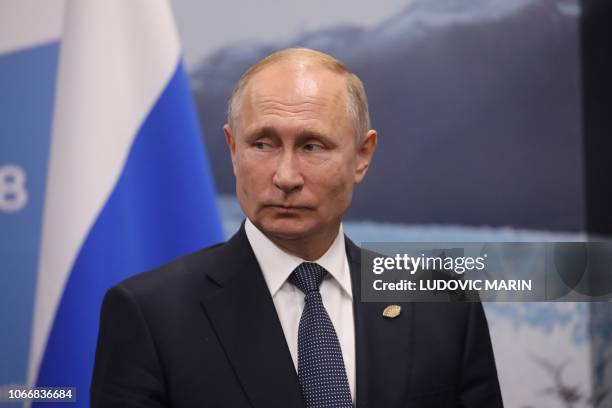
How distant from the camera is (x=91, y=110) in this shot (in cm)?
215

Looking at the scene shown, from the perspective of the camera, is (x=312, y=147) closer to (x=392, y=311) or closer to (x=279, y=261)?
(x=279, y=261)

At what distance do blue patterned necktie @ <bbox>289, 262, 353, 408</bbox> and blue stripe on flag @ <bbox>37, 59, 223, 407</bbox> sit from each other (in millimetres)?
879

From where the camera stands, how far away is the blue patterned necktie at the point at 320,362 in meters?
1.34

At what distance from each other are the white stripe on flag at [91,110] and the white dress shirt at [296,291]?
31.5 inches

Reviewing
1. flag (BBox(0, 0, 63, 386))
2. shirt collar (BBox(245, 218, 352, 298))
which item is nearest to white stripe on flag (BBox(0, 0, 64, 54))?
flag (BBox(0, 0, 63, 386))

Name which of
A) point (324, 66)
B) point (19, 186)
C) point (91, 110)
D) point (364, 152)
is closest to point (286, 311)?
point (364, 152)

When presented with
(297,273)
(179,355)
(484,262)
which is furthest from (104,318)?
(484,262)

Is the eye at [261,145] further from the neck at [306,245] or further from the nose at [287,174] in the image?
the neck at [306,245]

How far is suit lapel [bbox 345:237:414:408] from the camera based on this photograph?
139cm

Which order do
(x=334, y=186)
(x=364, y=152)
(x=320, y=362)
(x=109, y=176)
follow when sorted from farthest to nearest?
1. (x=109, y=176)
2. (x=364, y=152)
3. (x=334, y=186)
4. (x=320, y=362)

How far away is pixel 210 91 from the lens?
256cm

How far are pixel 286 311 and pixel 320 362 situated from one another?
5.2 inches

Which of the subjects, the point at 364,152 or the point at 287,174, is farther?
the point at 364,152

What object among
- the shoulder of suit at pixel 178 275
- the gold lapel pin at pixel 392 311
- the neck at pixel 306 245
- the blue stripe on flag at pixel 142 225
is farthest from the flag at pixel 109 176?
the gold lapel pin at pixel 392 311
